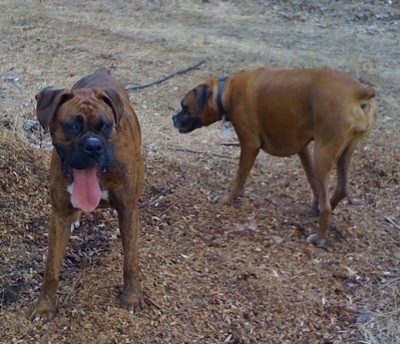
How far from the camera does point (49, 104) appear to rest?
4340 mm

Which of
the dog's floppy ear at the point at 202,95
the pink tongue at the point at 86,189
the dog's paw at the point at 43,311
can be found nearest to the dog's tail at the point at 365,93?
the dog's floppy ear at the point at 202,95

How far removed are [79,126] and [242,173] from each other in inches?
103

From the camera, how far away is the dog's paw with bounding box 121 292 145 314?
483 centimetres

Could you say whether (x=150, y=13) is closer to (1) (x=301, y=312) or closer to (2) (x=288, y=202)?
(2) (x=288, y=202)

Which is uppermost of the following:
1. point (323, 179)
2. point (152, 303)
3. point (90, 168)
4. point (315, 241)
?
point (90, 168)

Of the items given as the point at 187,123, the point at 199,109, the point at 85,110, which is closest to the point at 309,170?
the point at 199,109

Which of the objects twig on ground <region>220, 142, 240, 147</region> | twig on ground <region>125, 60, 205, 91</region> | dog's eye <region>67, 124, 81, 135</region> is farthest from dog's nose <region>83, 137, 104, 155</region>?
twig on ground <region>125, 60, 205, 91</region>

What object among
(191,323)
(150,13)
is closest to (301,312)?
(191,323)

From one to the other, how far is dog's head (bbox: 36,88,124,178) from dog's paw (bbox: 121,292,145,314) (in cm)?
89

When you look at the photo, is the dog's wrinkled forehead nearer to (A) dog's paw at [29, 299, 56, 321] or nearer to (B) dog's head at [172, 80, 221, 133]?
(A) dog's paw at [29, 299, 56, 321]

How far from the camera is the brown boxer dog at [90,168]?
426 centimetres

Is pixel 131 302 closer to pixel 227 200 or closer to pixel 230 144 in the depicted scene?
pixel 227 200

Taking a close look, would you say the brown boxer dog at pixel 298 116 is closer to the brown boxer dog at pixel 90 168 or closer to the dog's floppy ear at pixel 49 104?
the brown boxer dog at pixel 90 168

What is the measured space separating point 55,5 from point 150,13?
158 cm
